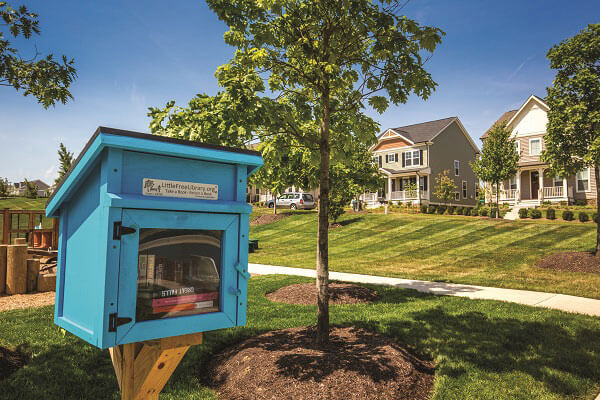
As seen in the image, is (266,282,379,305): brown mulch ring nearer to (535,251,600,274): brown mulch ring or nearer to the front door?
(535,251,600,274): brown mulch ring

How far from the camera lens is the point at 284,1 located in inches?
175

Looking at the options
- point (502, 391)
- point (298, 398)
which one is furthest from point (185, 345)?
point (502, 391)

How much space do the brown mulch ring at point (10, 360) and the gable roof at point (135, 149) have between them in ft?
11.2

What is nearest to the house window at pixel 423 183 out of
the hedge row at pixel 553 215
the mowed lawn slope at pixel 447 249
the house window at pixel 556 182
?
the mowed lawn slope at pixel 447 249

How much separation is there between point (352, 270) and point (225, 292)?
11169 mm

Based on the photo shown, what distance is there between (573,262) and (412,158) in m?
24.4

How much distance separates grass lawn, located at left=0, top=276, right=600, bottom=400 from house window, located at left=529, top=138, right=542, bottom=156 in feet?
89.7

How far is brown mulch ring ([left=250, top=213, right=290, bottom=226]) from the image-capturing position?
30.9m

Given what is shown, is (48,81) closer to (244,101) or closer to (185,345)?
(244,101)

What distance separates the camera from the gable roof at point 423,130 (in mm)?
34938

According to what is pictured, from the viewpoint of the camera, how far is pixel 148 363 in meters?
2.08

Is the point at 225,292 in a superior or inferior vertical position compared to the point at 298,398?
superior

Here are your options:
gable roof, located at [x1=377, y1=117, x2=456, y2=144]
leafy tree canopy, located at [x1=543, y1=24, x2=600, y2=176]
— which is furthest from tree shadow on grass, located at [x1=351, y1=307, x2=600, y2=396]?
gable roof, located at [x1=377, y1=117, x2=456, y2=144]

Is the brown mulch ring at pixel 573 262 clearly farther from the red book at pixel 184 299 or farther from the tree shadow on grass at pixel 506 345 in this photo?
the red book at pixel 184 299
